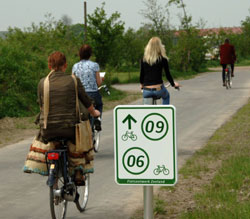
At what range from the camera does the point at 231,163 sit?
859cm

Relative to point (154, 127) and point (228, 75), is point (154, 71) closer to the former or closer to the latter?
point (154, 127)

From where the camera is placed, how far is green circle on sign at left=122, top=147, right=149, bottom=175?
414 cm

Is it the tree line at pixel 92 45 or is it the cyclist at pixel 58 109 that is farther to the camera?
the tree line at pixel 92 45

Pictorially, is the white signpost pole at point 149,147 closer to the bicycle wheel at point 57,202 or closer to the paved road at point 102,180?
the bicycle wheel at point 57,202

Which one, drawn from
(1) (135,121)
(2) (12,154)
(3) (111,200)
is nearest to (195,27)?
(2) (12,154)

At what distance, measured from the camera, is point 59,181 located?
6.11 m

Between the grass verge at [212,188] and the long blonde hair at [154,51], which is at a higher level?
the long blonde hair at [154,51]

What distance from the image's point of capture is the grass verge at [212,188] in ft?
19.9

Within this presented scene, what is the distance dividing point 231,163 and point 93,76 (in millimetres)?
2481

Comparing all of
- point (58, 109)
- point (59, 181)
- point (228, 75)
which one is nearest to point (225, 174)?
point (59, 181)

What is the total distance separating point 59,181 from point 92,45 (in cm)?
2359

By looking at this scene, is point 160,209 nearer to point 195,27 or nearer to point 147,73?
point 147,73

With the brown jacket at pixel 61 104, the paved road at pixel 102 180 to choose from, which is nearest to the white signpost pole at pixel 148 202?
the brown jacket at pixel 61 104

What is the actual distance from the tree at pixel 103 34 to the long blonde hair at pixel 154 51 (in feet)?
64.3
